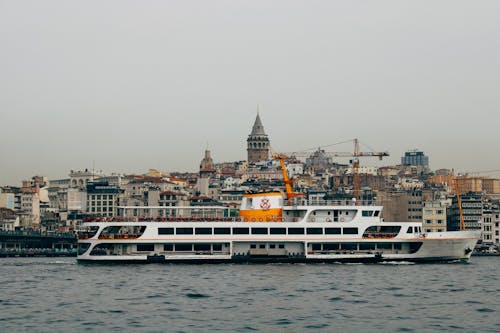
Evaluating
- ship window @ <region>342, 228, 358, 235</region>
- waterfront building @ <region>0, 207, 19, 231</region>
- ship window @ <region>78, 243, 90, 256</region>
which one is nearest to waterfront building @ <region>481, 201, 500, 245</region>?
ship window @ <region>342, 228, 358, 235</region>

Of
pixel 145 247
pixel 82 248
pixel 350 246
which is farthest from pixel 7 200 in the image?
pixel 350 246

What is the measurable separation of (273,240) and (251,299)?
707 inches

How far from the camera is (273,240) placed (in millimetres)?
59625

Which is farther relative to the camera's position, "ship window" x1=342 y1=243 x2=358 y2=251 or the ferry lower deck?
"ship window" x1=342 y1=243 x2=358 y2=251

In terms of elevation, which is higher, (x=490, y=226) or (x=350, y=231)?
(x=490, y=226)

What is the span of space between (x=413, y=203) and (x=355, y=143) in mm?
10490

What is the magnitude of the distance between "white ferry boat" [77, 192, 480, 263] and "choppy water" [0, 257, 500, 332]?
175 centimetres

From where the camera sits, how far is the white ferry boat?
59469mm

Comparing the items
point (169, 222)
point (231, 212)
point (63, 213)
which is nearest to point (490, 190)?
point (231, 212)

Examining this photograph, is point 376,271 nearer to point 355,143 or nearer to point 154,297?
point 154,297

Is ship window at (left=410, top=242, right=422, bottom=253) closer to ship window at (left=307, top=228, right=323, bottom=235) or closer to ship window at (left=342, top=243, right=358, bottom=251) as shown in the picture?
ship window at (left=342, top=243, right=358, bottom=251)

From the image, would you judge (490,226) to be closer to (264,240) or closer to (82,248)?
(264,240)

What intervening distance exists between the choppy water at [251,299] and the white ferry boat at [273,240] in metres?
1.75

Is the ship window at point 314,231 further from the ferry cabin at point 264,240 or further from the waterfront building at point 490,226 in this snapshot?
the waterfront building at point 490,226
